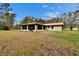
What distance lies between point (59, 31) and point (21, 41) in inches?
15.9

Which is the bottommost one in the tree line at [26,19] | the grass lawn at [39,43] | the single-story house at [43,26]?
the grass lawn at [39,43]

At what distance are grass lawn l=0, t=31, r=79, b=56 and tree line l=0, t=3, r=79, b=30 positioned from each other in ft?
0.24

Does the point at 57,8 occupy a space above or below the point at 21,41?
above

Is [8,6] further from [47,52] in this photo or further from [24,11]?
[47,52]

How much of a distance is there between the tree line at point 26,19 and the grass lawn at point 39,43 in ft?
0.24

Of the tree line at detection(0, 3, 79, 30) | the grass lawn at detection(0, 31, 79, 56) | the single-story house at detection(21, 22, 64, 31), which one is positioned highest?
the tree line at detection(0, 3, 79, 30)

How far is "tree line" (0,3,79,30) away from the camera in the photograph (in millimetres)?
2943

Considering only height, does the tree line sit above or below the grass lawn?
above

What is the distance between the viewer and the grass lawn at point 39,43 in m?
2.91

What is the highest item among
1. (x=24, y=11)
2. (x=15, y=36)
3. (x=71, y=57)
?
(x=24, y=11)

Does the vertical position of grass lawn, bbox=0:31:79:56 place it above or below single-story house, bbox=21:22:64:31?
below

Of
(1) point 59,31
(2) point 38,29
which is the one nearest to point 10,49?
(2) point 38,29

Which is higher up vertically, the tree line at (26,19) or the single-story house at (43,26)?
the tree line at (26,19)

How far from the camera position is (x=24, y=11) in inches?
116
